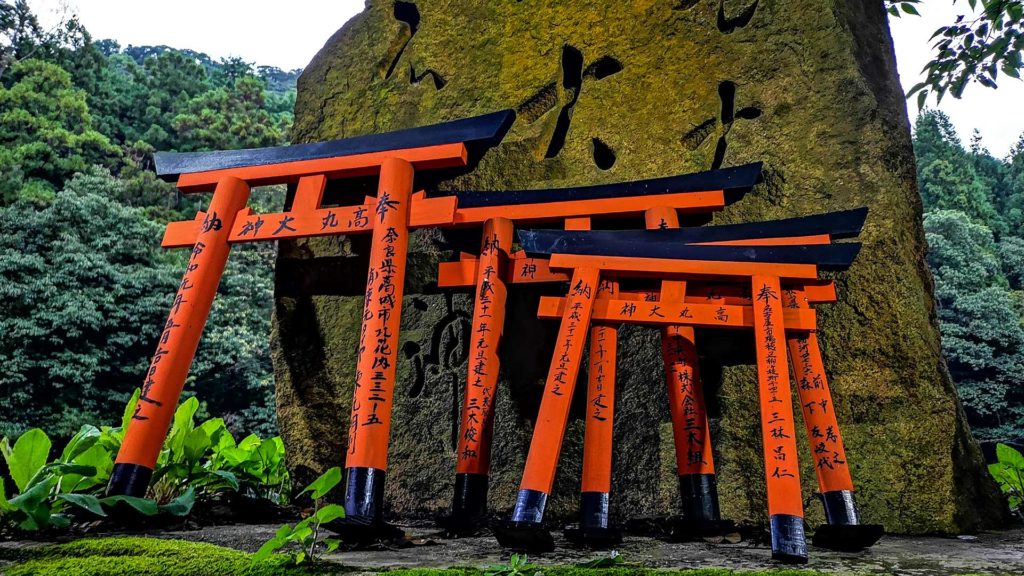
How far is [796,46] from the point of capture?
148 inches

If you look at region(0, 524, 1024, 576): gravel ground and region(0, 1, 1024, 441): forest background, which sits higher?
region(0, 1, 1024, 441): forest background

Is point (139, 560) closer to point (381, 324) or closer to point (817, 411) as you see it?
point (381, 324)

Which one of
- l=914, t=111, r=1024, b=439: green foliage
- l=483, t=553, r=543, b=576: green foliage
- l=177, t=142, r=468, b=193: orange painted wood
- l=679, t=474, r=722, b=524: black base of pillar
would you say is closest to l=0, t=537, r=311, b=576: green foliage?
l=483, t=553, r=543, b=576: green foliage

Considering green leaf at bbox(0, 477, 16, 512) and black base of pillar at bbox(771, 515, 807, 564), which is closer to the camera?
black base of pillar at bbox(771, 515, 807, 564)

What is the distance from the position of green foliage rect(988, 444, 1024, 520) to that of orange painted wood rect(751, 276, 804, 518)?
2.02 metres

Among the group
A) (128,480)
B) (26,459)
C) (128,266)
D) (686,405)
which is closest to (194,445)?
(128,480)

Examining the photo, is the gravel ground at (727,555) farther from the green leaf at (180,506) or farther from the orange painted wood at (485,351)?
the orange painted wood at (485,351)

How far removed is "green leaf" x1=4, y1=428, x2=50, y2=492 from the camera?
2.88 metres

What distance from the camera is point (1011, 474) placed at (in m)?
3.63

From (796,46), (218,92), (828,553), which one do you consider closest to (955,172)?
(796,46)

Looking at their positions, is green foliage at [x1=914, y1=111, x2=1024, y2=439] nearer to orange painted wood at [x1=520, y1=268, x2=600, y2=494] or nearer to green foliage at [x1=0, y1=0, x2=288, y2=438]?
orange painted wood at [x1=520, y1=268, x2=600, y2=494]

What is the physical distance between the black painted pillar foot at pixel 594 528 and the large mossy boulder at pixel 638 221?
78 cm

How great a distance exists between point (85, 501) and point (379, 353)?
Answer: 132 centimetres

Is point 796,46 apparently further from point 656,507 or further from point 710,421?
point 656,507
